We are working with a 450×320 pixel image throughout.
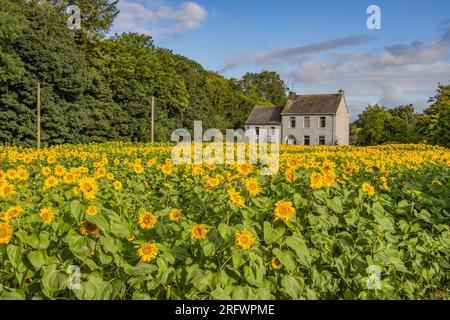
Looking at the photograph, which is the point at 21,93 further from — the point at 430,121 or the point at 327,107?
the point at 327,107

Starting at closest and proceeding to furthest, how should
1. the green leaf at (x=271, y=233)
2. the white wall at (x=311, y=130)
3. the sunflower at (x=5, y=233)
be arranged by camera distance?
the sunflower at (x=5, y=233) → the green leaf at (x=271, y=233) → the white wall at (x=311, y=130)

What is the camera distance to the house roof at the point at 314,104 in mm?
50994

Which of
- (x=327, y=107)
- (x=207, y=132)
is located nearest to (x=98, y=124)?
(x=207, y=132)

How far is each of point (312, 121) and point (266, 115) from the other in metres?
7.87

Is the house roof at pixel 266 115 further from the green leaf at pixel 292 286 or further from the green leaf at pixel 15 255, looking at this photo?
the green leaf at pixel 15 255

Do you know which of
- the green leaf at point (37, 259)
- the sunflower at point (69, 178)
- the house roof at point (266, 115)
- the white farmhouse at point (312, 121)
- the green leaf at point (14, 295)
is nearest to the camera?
the green leaf at point (14, 295)

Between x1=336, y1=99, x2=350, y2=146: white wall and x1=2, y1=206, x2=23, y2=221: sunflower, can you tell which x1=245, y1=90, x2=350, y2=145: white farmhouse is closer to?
x1=336, y1=99, x2=350, y2=146: white wall

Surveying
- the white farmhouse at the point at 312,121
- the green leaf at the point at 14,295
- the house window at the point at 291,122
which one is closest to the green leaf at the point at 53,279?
the green leaf at the point at 14,295

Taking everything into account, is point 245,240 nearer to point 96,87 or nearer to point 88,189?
point 88,189

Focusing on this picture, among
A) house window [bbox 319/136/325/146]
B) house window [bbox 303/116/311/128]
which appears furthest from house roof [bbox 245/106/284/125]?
house window [bbox 319/136/325/146]

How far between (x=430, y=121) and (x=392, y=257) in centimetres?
2479

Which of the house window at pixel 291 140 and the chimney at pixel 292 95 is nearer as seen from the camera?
the house window at pixel 291 140

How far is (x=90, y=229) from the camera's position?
8.55ft

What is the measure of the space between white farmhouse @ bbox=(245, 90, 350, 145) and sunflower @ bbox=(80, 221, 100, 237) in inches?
1931
